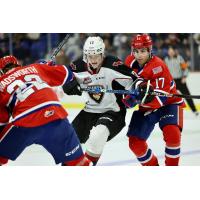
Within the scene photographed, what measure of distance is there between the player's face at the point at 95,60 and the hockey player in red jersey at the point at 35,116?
480 millimetres

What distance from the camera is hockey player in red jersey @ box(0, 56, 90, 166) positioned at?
8.73 feet

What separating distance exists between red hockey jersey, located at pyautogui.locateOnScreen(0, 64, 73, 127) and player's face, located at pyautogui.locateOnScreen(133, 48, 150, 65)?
0.77 meters

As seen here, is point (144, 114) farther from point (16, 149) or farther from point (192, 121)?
point (192, 121)

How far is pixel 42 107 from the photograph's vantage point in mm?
2686

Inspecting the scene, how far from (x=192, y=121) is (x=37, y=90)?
10.9 feet

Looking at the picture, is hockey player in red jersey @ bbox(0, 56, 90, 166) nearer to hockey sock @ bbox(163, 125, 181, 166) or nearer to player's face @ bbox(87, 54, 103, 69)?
player's face @ bbox(87, 54, 103, 69)

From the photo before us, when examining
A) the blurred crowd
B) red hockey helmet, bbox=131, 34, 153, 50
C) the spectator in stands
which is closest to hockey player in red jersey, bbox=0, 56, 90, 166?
red hockey helmet, bbox=131, 34, 153, 50

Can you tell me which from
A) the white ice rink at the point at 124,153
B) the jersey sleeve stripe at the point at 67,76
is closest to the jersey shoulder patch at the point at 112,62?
the jersey sleeve stripe at the point at 67,76

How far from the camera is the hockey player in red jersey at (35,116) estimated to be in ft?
8.73

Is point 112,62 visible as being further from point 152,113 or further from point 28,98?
point 28,98

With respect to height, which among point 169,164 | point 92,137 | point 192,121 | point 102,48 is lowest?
point 192,121

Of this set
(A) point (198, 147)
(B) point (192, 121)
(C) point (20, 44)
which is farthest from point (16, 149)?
(C) point (20, 44)

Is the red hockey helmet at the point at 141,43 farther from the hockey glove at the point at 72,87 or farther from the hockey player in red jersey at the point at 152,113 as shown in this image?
the hockey glove at the point at 72,87

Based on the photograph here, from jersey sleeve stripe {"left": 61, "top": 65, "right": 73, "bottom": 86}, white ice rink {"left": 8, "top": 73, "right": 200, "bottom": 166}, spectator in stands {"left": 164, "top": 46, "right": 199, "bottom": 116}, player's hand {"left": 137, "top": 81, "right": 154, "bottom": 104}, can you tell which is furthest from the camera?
spectator in stands {"left": 164, "top": 46, "right": 199, "bottom": 116}
